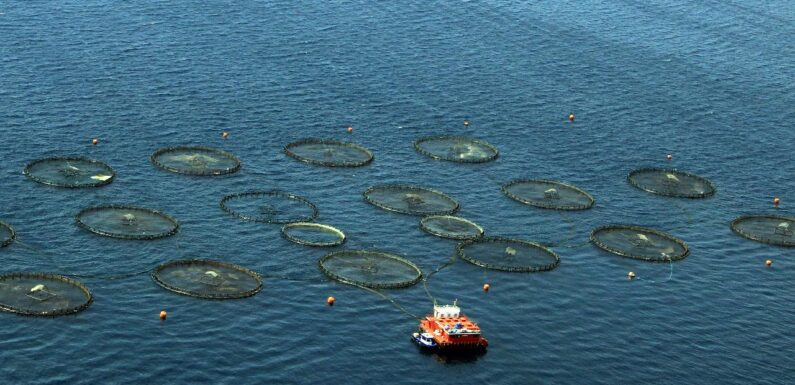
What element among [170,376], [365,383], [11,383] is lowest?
[11,383]

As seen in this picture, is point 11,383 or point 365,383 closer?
point 11,383

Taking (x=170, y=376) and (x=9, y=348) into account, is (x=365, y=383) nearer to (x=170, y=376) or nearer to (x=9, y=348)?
(x=170, y=376)

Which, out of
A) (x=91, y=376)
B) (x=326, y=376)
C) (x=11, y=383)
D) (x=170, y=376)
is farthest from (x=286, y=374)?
(x=11, y=383)

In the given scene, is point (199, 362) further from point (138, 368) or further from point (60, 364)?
point (60, 364)

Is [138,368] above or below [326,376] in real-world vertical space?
below

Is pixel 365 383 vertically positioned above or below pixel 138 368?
above

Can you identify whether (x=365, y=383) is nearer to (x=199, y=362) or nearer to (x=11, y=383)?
(x=199, y=362)

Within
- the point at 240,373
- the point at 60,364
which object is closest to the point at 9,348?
the point at 60,364
